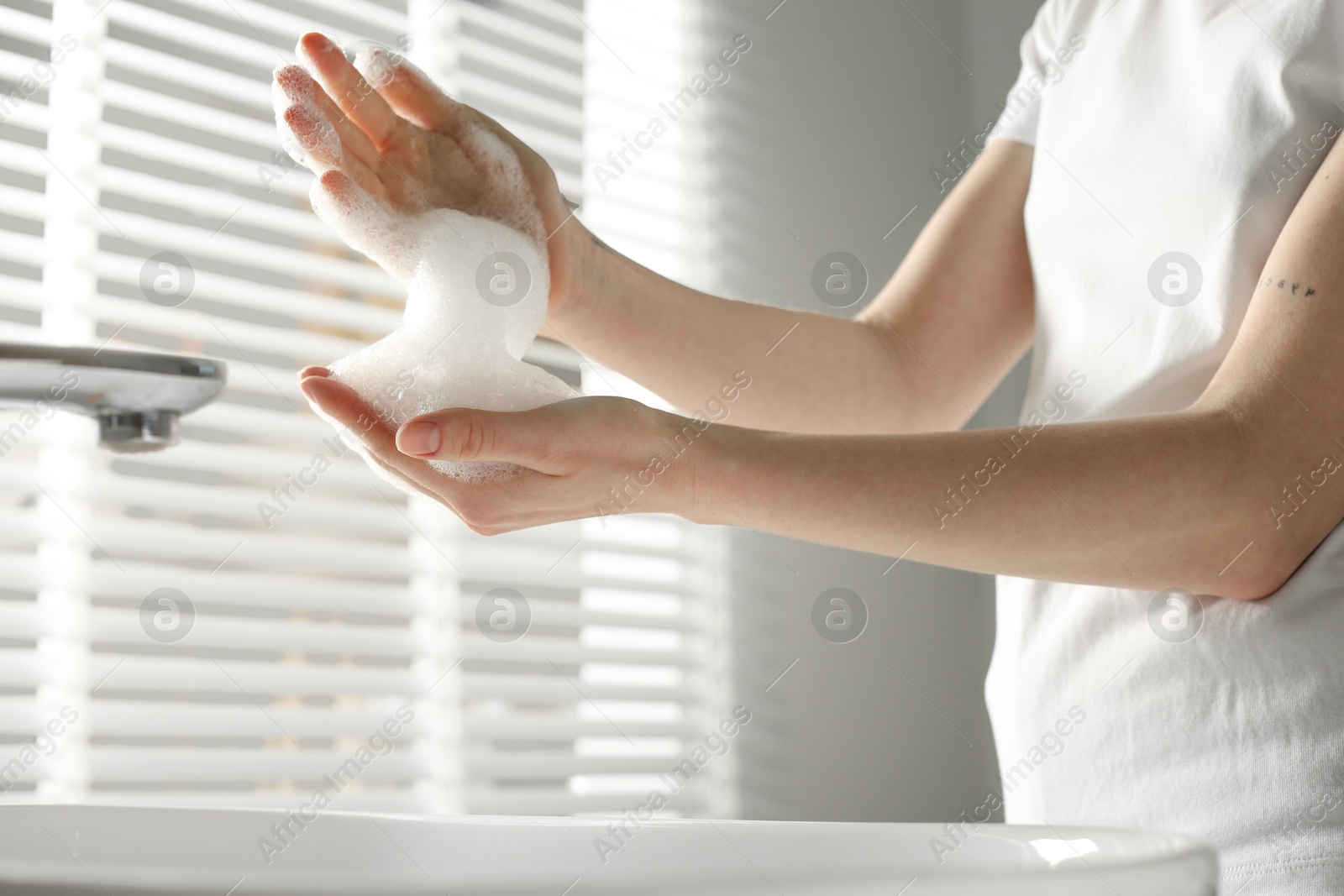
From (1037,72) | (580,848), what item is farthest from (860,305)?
(580,848)

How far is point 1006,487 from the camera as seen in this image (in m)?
0.51

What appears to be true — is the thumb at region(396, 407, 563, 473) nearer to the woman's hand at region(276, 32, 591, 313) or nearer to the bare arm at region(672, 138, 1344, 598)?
the bare arm at region(672, 138, 1344, 598)

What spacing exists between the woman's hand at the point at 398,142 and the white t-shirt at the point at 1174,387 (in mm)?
340

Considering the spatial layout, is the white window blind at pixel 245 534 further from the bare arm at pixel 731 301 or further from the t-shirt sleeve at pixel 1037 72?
the t-shirt sleeve at pixel 1037 72

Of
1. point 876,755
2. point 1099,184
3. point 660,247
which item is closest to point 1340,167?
point 1099,184

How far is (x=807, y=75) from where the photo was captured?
1.55m

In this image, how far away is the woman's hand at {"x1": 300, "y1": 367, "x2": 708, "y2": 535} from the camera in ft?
1.56

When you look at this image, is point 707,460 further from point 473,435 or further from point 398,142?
point 398,142

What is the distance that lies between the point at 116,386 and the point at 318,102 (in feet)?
→ 0.57

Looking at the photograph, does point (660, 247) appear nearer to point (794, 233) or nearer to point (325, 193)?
point (794, 233)

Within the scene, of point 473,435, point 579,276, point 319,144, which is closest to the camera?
point 473,435

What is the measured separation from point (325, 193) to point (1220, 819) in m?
0.55

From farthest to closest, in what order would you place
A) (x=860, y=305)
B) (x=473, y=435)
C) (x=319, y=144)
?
1. (x=860, y=305)
2. (x=319, y=144)
3. (x=473, y=435)

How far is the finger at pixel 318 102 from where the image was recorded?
57 centimetres
